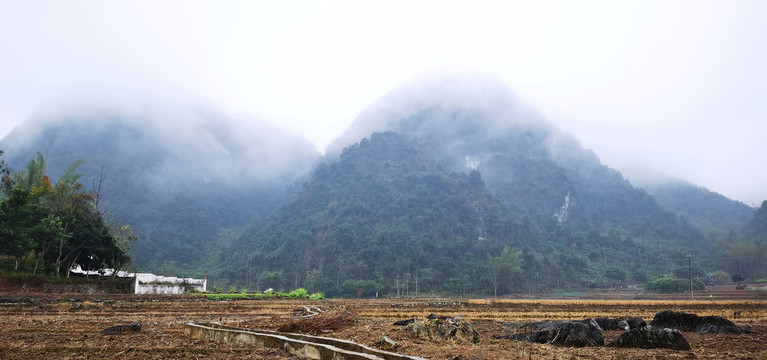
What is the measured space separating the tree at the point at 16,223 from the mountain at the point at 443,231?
5518 cm

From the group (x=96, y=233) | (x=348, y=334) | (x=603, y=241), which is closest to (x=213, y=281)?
(x=96, y=233)

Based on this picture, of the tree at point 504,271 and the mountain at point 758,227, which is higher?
the mountain at point 758,227

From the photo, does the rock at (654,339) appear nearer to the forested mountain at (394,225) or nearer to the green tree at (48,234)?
the green tree at (48,234)

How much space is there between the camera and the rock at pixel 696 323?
11.9 metres

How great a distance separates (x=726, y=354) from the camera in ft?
25.0

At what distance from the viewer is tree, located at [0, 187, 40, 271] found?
33562 mm

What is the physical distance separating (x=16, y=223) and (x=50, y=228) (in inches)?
87.8

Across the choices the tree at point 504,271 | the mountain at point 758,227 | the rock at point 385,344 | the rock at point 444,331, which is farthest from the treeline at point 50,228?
the mountain at point 758,227

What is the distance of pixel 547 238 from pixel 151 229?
4973 inches

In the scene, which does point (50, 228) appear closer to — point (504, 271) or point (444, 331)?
point (444, 331)

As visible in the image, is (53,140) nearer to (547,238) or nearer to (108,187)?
(108,187)

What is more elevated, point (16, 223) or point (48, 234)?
point (16, 223)

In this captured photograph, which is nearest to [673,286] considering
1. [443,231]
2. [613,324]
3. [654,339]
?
[443,231]

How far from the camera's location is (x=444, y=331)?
1003cm
